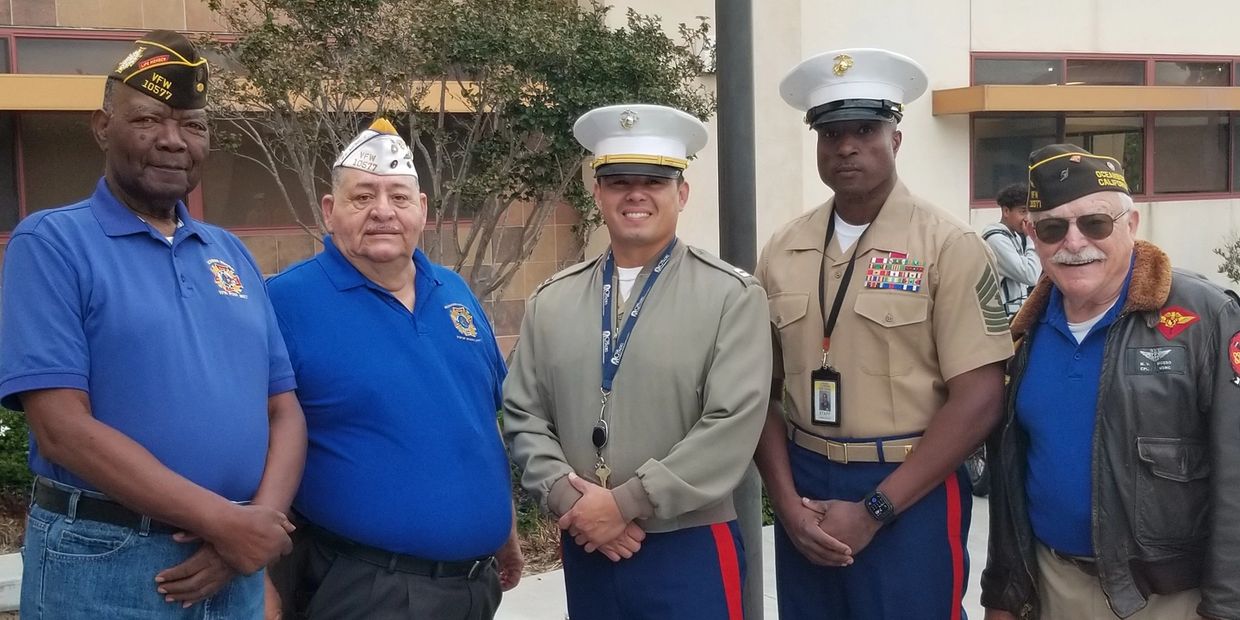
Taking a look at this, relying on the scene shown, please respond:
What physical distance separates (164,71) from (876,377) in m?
2.15

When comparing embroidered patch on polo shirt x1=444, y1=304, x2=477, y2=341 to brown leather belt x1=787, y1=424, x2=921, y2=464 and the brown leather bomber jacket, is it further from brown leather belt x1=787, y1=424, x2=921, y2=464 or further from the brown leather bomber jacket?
the brown leather bomber jacket

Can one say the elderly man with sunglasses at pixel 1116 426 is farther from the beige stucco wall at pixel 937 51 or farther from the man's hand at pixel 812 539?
the beige stucco wall at pixel 937 51

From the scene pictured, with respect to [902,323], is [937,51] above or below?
above

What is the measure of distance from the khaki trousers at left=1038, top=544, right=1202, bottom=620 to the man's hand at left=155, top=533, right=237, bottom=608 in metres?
2.21

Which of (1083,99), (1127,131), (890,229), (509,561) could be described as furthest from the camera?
(1127,131)

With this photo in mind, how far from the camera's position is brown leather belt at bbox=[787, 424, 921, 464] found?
3334 mm

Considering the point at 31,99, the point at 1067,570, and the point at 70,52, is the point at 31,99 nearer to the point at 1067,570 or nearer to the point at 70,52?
the point at 70,52

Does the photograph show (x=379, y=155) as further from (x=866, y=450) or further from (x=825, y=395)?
(x=866, y=450)

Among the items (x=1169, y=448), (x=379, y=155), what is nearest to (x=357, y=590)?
(x=379, y=155)

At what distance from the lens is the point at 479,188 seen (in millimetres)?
7297

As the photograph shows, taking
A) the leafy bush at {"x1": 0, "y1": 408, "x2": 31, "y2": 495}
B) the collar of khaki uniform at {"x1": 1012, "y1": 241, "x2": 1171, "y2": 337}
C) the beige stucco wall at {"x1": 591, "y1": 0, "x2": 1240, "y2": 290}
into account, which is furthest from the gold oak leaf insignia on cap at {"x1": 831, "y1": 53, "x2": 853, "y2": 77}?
the beige stucco wall at {"x1": 591, "y1": 0, "x2": 1240, "y2": 290}

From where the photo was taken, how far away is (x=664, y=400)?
10.5ft

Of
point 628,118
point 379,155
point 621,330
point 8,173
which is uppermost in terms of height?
point 8,173

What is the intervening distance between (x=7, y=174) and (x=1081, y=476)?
8343mm
